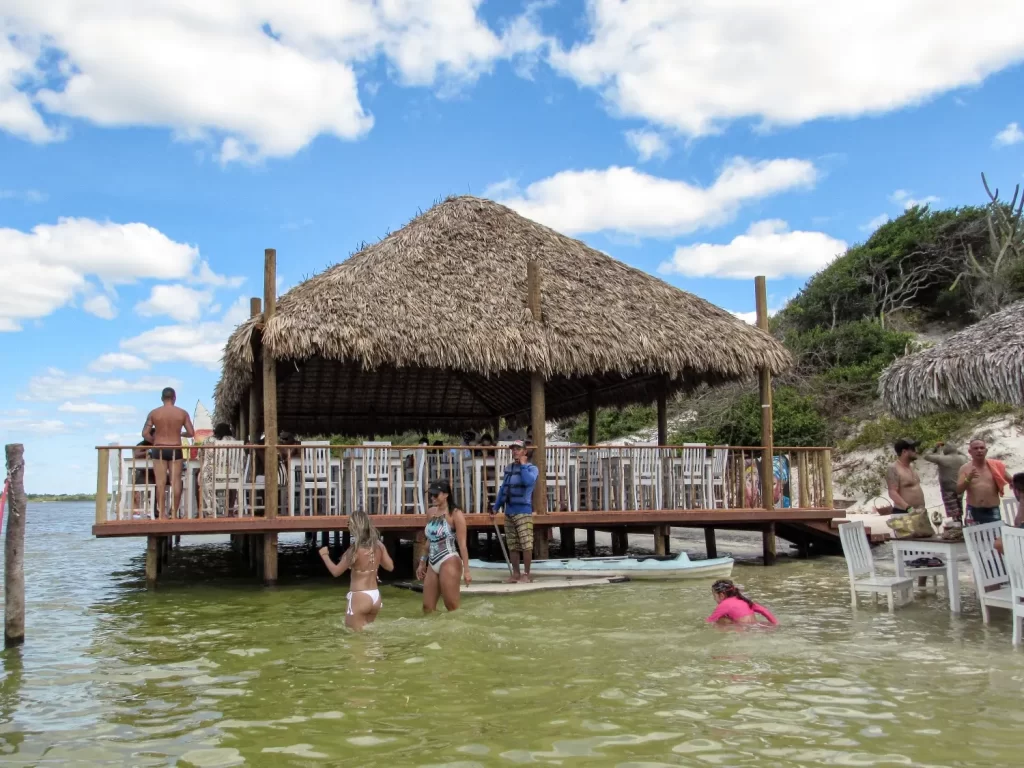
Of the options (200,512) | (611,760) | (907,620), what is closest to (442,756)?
(611,760)

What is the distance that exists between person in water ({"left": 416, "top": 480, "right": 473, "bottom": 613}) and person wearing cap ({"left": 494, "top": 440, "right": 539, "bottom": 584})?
2122 mm

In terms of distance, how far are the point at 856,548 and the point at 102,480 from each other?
792 cm

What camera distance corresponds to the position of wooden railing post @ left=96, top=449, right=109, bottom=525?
9844 mm

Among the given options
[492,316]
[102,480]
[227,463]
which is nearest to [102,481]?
[102,480]

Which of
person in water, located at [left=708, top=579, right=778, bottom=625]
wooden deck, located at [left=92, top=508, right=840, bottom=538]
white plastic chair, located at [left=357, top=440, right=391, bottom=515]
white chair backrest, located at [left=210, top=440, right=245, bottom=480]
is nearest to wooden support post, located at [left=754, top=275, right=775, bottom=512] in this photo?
wooden deck, located at [left=92, top=508, right=840, bottom=538]

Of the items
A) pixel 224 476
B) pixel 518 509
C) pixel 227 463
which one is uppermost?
pixel 227 463

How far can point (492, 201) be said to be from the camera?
13867 mm

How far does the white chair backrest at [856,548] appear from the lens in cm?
827

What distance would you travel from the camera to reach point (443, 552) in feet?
26.7

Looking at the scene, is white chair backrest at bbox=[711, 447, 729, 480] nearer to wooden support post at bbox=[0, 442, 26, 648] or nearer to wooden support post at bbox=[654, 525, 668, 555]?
wooden support post at bbox=[654, 525, 668, 555]

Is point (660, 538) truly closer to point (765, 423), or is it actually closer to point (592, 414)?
point (765, 423)

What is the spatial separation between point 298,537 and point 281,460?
1588 cm

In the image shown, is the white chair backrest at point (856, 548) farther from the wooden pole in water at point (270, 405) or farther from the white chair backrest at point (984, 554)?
the wooden pole in water at point (270, 405)

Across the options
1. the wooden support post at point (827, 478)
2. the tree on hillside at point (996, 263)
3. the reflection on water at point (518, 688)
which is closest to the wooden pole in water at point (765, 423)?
the wooden support post at point (827, 478)
